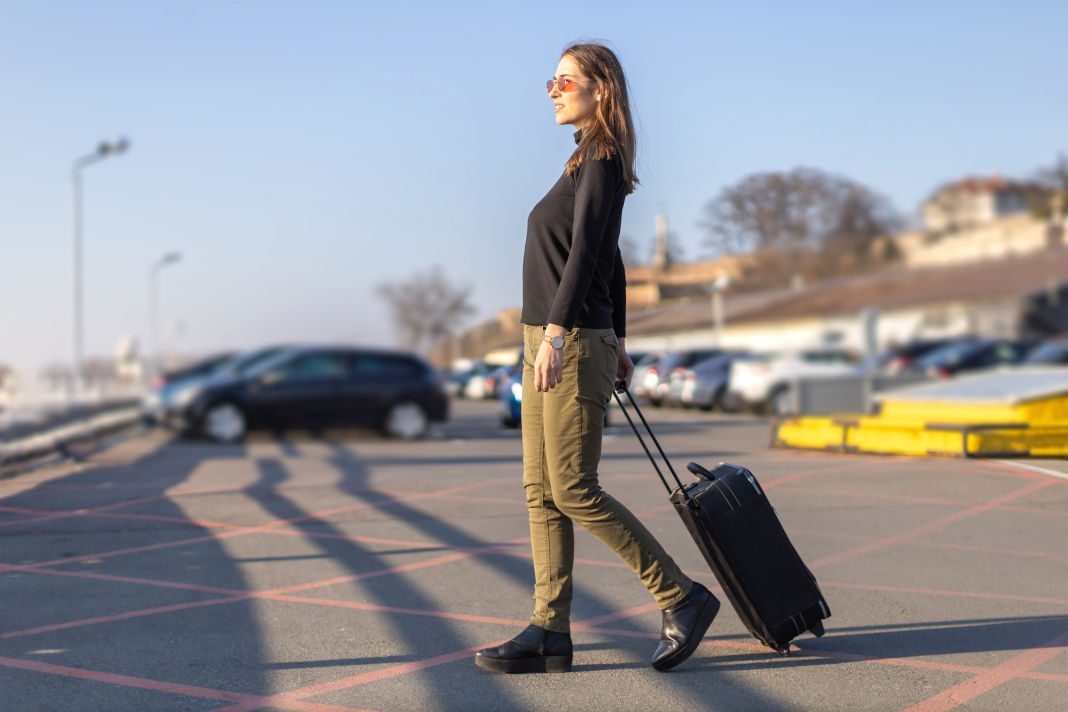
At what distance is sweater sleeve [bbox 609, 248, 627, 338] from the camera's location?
392 cm

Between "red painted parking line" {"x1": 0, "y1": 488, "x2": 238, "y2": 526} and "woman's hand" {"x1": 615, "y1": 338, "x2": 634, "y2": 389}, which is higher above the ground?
"woman's hand" {"x1": 615, "y1": 338, "x2": 634, "y2": 389}

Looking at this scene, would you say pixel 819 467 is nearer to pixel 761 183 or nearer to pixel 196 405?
pixel 761 183

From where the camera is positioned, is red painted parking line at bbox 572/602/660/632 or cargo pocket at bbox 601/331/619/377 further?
red painted parking line at bbox 572/602/660/632

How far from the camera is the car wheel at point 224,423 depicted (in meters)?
16.3

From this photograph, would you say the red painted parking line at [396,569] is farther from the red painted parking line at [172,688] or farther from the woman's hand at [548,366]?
the woman's hand at [548,366]

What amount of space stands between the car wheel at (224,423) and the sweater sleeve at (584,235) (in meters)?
13.5

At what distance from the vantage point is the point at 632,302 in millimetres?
4945

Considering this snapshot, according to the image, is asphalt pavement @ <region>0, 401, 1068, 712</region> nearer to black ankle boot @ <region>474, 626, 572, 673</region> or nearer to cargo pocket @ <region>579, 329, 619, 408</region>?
black ankle boot @ <region>474, 626, 572, 673</region>

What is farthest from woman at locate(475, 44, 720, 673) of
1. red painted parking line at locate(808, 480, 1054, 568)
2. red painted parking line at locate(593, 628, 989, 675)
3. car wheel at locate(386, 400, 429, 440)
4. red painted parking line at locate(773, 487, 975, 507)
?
car wheel at locate(386, 400, 429, 440)

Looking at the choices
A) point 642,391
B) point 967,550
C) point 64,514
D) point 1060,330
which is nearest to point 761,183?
point 967,550

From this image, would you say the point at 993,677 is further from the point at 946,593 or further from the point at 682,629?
the point at 946,593

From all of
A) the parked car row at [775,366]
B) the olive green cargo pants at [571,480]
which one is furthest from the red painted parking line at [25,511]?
the parked car row at [775,366]

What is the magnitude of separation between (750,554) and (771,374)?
64.2ft

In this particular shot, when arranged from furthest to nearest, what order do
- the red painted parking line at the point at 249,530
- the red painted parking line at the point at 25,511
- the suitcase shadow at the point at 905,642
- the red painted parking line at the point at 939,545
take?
the red painted parking line at the point at 25,511 → the red painted parking line at the point at 249,530 → the red painted parking line at the point at 939,545 → the suitcase shadow at the point at 905,642
